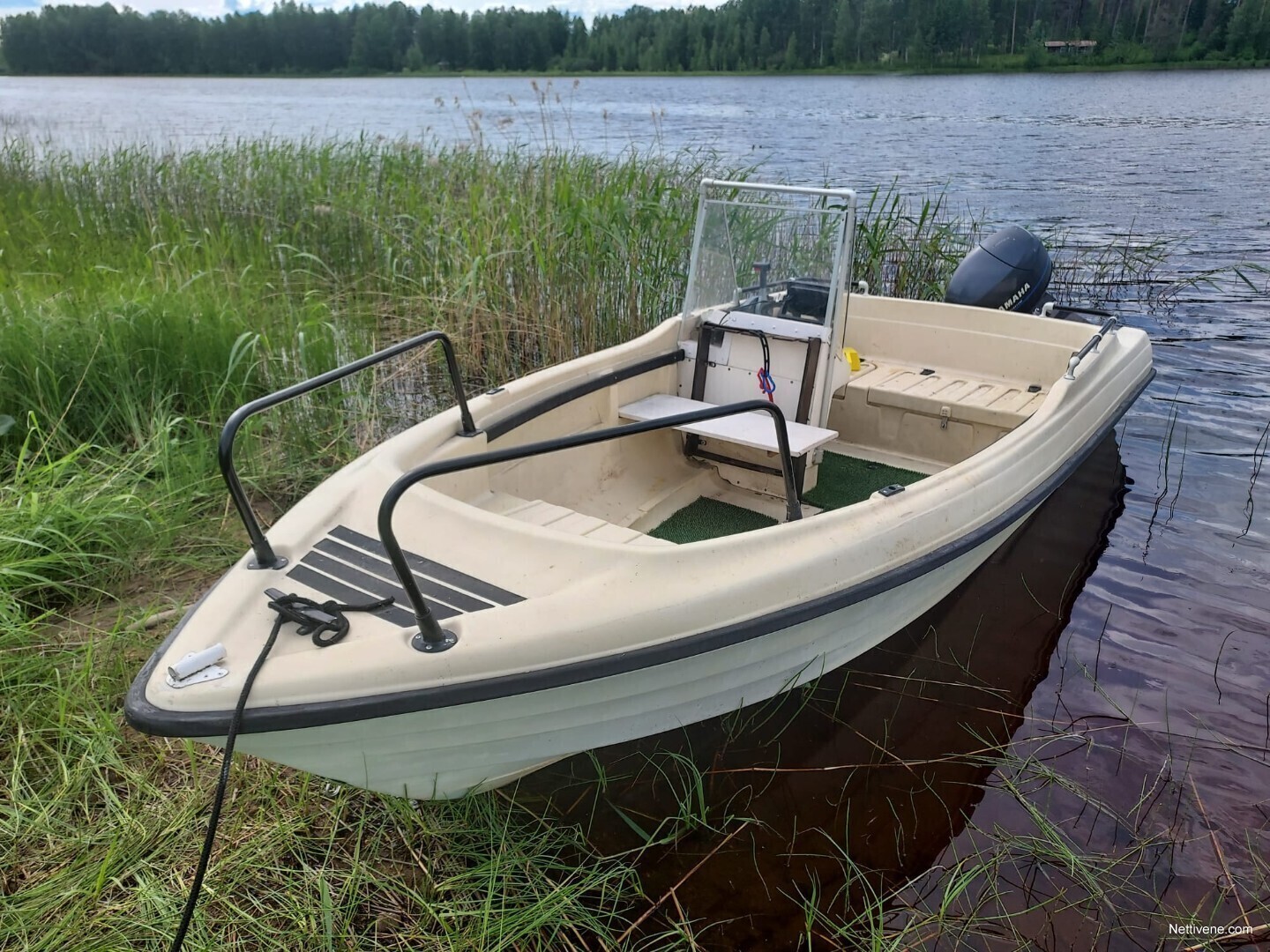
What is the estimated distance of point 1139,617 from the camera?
3719 mm

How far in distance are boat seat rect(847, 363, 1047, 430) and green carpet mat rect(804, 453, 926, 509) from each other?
0.29 meters

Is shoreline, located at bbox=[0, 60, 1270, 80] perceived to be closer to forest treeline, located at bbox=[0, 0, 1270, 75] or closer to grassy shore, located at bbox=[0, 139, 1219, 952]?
forest treeline, located at bbox=[0, 0, 1270, 75]

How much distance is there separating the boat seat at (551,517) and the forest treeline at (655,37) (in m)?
27.0

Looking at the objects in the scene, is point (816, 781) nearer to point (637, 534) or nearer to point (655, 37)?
point (637, 534)

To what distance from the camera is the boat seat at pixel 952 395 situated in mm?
3951

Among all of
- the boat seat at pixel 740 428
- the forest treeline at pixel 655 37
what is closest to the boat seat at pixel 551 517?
the boat seat at pixel 740 428

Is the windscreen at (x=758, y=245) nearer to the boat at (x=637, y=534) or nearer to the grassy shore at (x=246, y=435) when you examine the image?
the boat at (x=637, y=534)

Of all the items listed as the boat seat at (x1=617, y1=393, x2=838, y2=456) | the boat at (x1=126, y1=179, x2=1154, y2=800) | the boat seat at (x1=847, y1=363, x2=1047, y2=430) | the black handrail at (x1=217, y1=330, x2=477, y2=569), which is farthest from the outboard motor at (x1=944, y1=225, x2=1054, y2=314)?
the black handrail at (x1=217, y1=330, x2=477, y2=569)

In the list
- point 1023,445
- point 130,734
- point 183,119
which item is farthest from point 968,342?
point 183,119

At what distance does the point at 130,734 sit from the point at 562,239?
366 centimetres

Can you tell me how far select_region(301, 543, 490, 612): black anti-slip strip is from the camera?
7.41ft

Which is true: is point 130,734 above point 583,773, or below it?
above

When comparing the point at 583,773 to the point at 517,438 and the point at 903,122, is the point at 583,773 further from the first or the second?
the point at 903,122

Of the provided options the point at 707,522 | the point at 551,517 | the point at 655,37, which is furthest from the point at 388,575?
the point at 655,37
